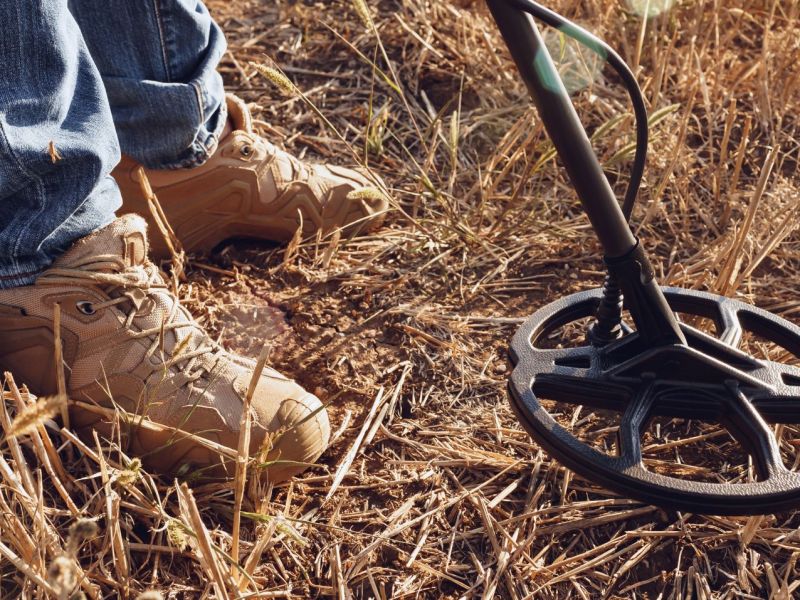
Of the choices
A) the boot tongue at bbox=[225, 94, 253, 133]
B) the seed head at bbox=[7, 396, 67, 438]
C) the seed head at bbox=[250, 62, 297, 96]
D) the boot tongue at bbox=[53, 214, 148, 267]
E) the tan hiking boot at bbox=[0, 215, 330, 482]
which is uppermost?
the seed head at bbox=[250, 62, 297, 96]

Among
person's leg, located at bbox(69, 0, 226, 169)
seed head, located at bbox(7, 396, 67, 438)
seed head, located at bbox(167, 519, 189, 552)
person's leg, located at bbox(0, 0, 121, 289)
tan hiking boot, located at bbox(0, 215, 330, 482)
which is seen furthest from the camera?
person's leg, located at bbox(69, 0, 226, 169)

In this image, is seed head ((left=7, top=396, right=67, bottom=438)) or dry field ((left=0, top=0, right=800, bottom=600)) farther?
dry field ((left=0, top=0, right=800, bottom=600))

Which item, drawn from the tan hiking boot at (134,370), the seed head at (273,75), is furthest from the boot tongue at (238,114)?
the tan hiking boot at (134,370)

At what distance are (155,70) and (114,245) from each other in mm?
447

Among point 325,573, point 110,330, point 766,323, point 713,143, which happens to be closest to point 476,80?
point 713,143

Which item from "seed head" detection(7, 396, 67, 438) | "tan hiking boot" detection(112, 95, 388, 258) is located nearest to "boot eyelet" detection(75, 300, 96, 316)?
"tan hiking boot" detection(112, 95, 388, 258)

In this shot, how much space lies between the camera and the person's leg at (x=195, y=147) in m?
1.64

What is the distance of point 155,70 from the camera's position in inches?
66.2

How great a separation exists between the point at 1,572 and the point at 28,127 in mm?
644

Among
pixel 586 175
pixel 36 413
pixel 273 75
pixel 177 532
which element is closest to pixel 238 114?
pixel 273 75

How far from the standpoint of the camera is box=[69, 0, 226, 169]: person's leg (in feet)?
5.34

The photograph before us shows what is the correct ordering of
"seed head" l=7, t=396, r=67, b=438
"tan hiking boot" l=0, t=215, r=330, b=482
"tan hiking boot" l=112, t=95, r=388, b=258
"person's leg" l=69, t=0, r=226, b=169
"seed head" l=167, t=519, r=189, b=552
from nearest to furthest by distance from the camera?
"seed head" l=7, t=396, r=67, b=438 < "seed head" l=167, t=519, r=189, b=552 < "tan hiking boot" l=0, t=215, r=330, b=482 < "person's leg" l=69, t=0, r=226, b=169 < "tan hiking boot" l=112, t=95, r=388, b=258

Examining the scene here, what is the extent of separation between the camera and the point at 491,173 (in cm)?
215

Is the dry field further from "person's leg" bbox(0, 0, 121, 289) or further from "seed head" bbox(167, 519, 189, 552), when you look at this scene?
"person's leg" bbox(0, 0, 121, 289)
